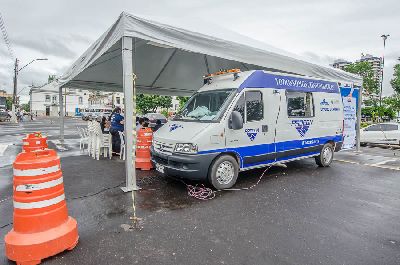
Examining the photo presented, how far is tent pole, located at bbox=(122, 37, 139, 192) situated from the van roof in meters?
2.00

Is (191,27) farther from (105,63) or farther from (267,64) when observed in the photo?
(105,63)

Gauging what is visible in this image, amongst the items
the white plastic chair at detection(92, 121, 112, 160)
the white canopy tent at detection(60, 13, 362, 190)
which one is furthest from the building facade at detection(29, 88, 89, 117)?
the white plastic chair at detection(92, 121, 112, 160)

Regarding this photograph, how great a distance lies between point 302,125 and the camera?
7.01 metres

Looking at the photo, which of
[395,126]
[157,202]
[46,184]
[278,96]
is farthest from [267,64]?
[395,126]

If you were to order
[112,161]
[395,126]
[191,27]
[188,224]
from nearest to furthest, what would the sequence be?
1. [188,224]
2. [191,27]
3. [112,161]
4. [395,126]

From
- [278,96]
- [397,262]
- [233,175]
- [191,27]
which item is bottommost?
[397,262]

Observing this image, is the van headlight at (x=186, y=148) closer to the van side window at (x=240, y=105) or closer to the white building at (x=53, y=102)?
the van side window at (x=240, y=105)

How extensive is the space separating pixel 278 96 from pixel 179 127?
2.56 metres

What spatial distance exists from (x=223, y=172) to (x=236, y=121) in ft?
3.63

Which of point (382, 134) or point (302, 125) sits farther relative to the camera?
point (382, 134)

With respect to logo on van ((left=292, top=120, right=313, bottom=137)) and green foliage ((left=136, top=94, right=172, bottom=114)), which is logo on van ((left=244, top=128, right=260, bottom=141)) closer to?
logo on van ((left=292, top=120, right=313, bottom=137))

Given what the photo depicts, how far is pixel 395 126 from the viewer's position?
44.9 ft

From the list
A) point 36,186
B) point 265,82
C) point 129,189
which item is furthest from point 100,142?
point 36,186

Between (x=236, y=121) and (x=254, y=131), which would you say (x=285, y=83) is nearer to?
(x=254, y=131)
